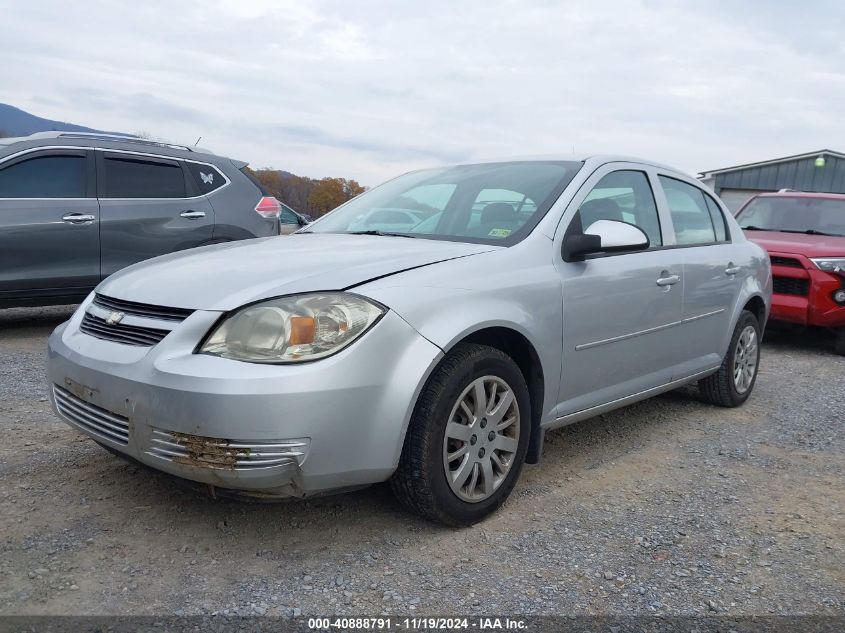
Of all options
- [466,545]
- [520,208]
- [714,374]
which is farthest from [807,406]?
[466,545]

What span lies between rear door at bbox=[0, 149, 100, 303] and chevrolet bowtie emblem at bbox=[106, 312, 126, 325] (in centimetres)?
384

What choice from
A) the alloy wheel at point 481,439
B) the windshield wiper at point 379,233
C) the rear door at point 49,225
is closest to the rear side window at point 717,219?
the windshield wiper at point 379,233

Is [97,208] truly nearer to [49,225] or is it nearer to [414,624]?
[49,225]

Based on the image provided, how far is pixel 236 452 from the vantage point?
2316mm

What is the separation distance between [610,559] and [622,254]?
153 cm

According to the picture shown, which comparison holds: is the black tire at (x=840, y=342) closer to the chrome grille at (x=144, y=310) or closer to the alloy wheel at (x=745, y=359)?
the alloy wheel at (x=745, y=359)

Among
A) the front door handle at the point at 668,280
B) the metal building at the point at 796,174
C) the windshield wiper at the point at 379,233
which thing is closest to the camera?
the windshield wiper at the point at 379,233

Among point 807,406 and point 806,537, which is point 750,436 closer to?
point 807,406

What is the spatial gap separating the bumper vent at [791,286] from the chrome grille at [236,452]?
20.2 ft

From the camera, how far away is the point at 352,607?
88.9 inches

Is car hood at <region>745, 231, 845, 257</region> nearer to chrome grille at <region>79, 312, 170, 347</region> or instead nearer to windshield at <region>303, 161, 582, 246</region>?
windshield at <region>303, 161, 582, 246</region>

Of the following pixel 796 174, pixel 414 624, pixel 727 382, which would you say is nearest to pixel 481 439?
pixel 414 624

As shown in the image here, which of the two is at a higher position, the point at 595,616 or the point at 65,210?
the point at 65,210

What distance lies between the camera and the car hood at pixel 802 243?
6.96m
